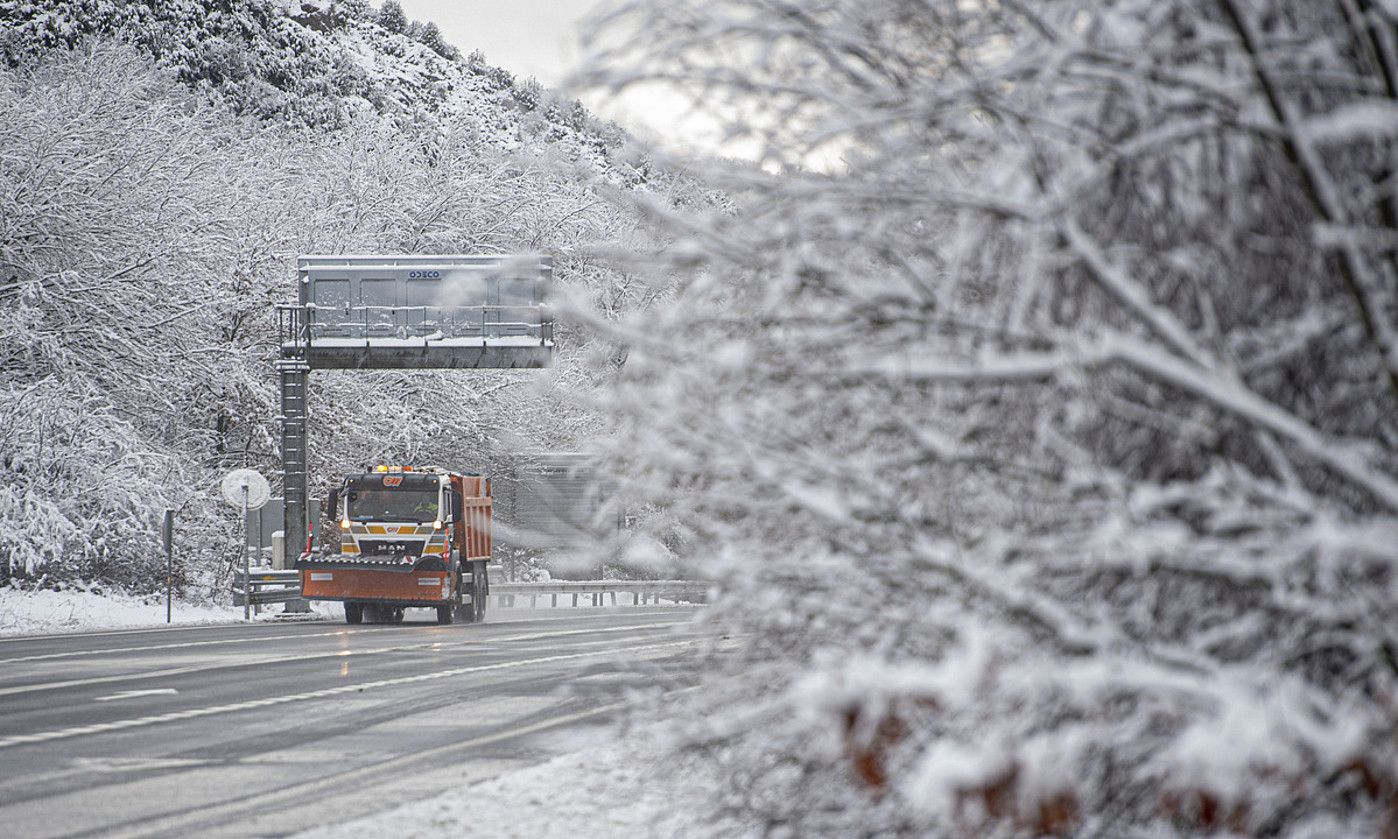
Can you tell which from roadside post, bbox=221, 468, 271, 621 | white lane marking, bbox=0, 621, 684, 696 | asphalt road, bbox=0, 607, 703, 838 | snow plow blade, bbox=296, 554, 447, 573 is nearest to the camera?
asphalt road, bbox=0, 607, 703, 838

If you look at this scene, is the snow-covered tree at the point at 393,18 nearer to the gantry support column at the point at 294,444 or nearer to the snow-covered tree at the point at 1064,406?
the gantry support column at the point at 294,444

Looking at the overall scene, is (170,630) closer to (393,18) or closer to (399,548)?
(399,548)

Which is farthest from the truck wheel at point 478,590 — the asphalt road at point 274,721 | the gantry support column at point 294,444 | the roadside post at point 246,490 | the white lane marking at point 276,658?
the asphalt road at point 274,721

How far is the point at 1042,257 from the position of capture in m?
3.32

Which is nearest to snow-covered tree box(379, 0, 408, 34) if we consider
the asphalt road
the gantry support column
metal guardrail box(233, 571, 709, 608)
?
metal guardrail box(233, 571, 709, 608)

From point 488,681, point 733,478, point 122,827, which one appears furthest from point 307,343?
point 733,478

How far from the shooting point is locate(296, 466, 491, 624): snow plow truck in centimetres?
2686

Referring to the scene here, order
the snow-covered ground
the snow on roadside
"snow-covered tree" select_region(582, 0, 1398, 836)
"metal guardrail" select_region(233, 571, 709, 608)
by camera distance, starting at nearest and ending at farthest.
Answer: "snow-covered tree" select_region(582, 0, 1398, 836), the snow on roadside, the snow-covered ground, "metal guardrail" select_region(233, 571, 709, 608)

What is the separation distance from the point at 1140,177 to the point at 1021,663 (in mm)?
1240

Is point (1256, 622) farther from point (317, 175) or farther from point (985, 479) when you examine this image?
point (317, 175)

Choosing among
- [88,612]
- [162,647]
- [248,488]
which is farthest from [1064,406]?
[88,612]

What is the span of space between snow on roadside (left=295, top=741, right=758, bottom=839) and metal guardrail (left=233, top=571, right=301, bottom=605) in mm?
22923

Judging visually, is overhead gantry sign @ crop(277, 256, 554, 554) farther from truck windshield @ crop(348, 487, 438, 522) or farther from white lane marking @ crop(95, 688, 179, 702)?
white lane marking @ crop(95, 688, 179, 702)

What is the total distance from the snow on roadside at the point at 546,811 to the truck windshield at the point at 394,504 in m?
19.0
